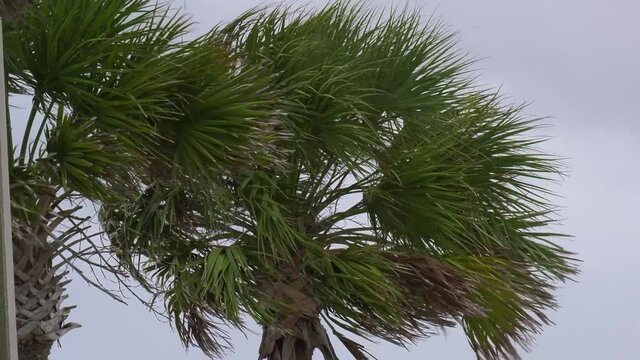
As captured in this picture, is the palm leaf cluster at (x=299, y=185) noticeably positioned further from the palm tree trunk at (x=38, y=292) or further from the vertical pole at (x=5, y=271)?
the vertical pole at (x=5, y=271)

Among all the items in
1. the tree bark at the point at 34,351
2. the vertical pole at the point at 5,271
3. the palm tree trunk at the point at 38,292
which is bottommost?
the vertical pole at the point at 5,271

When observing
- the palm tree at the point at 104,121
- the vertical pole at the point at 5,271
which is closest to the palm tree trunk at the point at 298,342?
the palm tree at the point at 104,121

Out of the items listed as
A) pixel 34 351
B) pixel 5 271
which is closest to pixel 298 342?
pixel 34 351

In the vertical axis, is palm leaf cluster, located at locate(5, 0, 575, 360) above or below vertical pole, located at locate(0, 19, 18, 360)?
above

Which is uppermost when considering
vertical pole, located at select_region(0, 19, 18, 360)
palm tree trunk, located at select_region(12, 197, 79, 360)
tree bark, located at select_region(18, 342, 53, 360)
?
palm tree trunk, located at select_region(12, 197, 79, 360)

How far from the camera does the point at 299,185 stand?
366 inches

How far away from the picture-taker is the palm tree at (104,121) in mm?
7176

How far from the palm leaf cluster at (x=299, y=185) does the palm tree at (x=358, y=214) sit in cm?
2

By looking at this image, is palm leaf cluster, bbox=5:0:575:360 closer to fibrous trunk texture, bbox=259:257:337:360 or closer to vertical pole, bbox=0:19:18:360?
fibrous trunk texture, bbox=259:257:337:360

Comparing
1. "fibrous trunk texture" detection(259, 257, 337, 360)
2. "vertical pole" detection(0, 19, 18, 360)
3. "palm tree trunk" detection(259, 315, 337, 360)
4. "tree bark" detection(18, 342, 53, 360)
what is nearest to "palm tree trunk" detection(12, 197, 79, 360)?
"tree bark" detection(18, 342, 53, 360)

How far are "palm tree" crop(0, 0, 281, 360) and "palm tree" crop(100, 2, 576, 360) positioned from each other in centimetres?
71

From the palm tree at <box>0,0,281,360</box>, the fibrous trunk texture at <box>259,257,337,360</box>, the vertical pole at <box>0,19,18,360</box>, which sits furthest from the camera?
the fibrous trunk texture at <box>259,257,337,360</box>

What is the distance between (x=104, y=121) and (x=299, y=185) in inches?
90.9

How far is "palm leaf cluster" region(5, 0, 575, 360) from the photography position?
7523 millimetres
